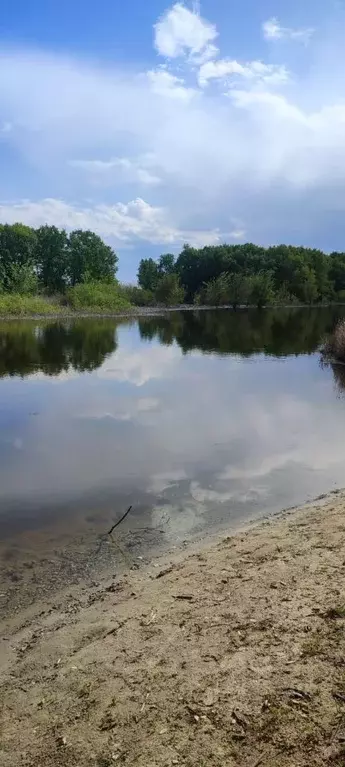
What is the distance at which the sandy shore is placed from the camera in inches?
147

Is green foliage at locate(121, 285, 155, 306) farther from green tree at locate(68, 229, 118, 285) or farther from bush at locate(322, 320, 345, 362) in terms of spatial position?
bush at locate(322, 320, 345, 362)

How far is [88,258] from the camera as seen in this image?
94.2m

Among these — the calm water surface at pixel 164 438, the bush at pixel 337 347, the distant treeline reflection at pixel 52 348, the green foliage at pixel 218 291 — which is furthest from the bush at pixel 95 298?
the bush at pixel 337 347

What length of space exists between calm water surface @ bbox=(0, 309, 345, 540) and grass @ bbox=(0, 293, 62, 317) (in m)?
32.1

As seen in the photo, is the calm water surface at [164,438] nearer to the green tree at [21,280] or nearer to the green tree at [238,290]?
the green tree at [21,280]

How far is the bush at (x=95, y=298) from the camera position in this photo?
250ft

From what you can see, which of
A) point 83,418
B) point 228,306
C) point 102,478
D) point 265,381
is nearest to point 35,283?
point 228,306

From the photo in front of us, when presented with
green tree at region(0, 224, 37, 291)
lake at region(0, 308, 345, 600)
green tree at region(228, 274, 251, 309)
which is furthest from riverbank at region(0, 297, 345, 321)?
lake at region(0, 308, 345, 600)

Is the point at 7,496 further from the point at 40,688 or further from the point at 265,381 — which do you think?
the point at 265,381

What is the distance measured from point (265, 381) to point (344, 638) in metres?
20.0

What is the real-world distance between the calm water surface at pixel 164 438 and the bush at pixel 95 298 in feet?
151

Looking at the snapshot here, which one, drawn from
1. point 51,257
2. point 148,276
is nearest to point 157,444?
point 51,257

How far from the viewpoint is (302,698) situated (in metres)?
4.00

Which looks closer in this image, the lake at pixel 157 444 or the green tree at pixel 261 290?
the lake at pixel 157 444
